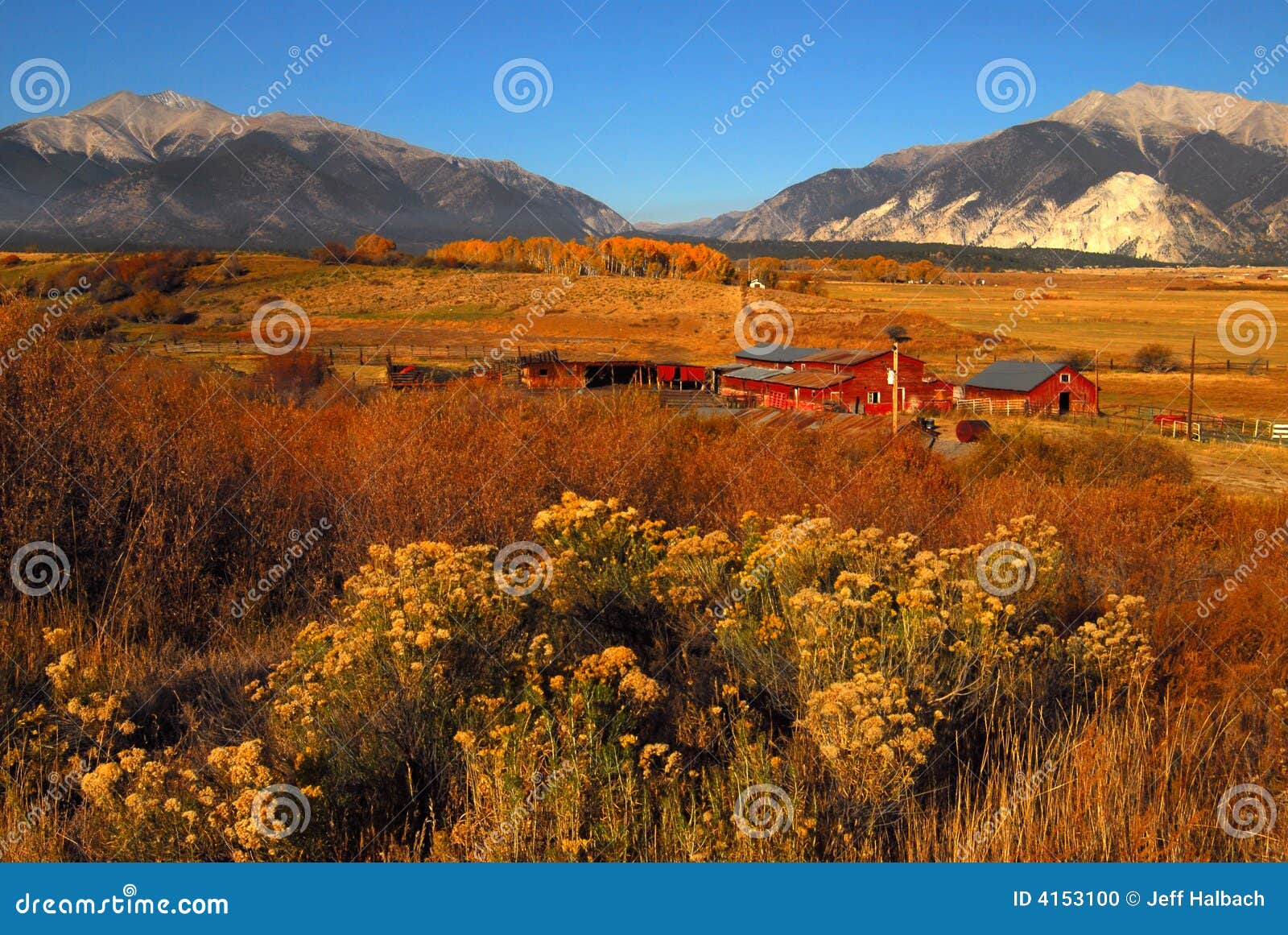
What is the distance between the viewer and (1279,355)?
73.7 m

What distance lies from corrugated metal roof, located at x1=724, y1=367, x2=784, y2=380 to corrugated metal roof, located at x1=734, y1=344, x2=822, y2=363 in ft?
6.72

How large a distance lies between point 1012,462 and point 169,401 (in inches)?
829

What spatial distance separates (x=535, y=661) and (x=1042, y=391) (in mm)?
48524

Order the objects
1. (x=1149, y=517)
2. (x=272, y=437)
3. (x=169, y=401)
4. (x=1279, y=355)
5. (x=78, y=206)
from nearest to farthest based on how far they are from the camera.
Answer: (x=169, y=401) < (x=272, y=437) < (x=1149, y=517) < (x=1279, y=355) < (x=78, y=206)

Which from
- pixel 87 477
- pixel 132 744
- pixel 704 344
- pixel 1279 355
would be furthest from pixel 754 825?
pixel 1279 355

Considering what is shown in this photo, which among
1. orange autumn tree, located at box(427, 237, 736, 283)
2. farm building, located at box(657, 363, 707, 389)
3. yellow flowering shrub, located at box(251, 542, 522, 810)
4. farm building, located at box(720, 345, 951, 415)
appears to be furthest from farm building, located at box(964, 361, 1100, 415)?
orange autumn tree, located at box(427, 237, 736, 283)

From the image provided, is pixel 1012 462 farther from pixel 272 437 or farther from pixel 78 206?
pixel 78 206

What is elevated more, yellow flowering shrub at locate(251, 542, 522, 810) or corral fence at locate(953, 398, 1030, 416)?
corral fence at locate(953, 398, 1030, 416)

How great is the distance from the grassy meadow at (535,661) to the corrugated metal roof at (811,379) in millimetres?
32979

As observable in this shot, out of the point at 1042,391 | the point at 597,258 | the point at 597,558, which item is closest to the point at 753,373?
the point at 1042,391

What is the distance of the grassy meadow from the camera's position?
A: 372 centimetres

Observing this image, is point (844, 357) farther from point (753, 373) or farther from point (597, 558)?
point (597, 558)

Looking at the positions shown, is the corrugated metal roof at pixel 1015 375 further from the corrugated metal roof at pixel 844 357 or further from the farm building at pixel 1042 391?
the corrugated metal roof at pixel 844 357

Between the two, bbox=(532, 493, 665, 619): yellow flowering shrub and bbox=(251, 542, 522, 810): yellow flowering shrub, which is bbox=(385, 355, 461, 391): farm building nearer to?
bbox=(532, 493, 665, 619): yellow flowering shrub
